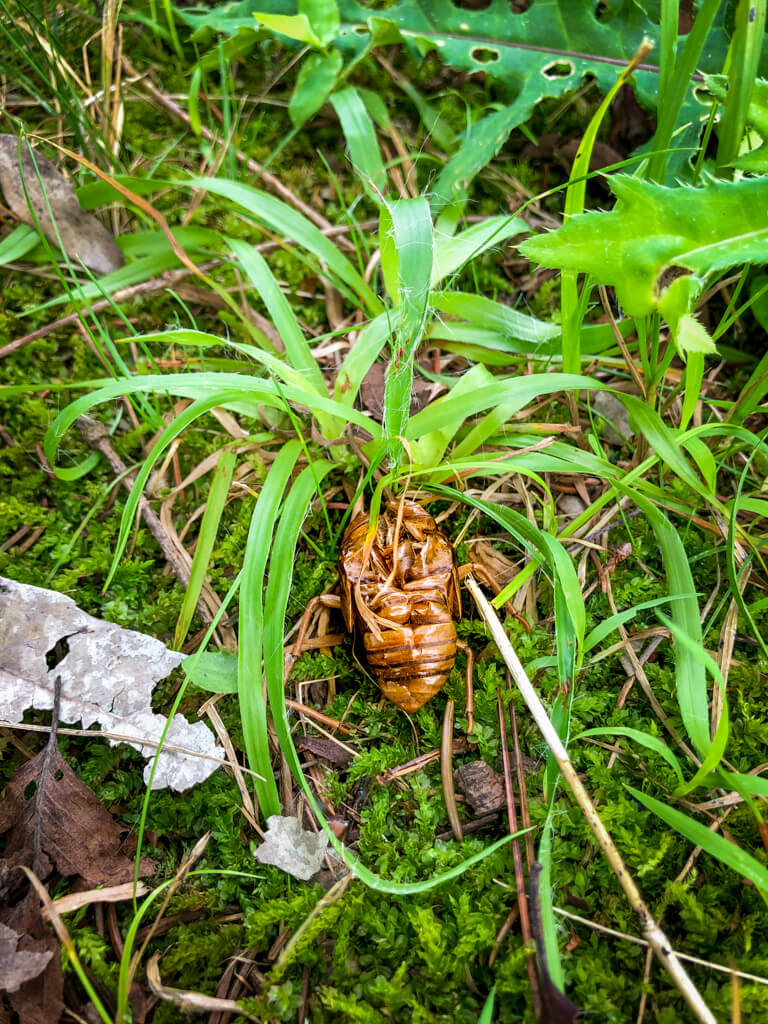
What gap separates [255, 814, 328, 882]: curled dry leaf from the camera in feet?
4.98

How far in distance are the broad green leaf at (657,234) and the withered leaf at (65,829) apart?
1.69 m

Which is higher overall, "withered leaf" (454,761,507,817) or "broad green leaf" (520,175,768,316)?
"broad green leaf" (520,175,768,316)

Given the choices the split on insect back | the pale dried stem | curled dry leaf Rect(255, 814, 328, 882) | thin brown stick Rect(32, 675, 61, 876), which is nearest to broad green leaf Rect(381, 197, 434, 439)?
the split on insect back

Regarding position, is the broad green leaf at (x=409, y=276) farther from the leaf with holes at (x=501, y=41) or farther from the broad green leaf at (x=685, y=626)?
the broad green leaf at (x=685, y=626)

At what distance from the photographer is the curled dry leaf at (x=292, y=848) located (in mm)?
1519

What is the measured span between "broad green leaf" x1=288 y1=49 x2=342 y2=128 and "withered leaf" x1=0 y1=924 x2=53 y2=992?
2.66 metres

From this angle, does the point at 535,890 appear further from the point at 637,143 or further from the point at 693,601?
the point at 637,143

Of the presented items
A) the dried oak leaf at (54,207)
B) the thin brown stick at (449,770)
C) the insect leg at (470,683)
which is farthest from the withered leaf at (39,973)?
the dried oak leaf at (54,207)

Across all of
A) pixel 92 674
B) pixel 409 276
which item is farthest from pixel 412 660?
pixel 409 276

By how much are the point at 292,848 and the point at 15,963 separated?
2.01ft

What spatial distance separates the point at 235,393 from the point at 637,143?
1.98 meters

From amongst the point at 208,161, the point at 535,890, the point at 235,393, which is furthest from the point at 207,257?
the point at 535,890

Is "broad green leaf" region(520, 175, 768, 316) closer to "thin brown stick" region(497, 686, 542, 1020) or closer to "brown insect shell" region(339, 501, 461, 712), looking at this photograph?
"brown insect shell" region(339, 501, 461, 712)

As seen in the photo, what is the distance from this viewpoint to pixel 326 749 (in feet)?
5.63
